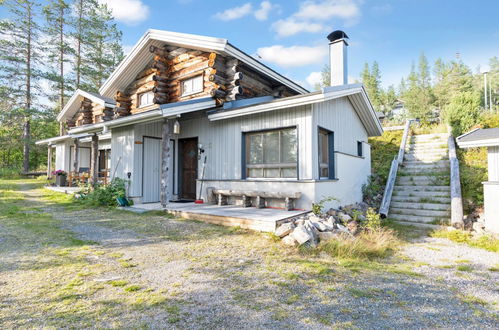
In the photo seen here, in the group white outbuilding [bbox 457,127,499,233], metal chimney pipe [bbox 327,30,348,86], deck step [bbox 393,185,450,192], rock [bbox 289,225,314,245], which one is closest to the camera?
rock [bbox 289,225,314,245]

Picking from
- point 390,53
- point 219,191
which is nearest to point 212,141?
point 219,191

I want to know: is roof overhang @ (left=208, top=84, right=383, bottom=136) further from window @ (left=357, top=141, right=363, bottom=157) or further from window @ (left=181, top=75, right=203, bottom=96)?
window @ (left=181, top=75, right=203, bottom=96)

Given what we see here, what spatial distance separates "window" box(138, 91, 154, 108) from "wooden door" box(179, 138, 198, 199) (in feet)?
9.05

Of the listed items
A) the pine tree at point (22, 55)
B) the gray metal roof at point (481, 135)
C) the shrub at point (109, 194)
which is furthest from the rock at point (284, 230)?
the pine tree at point (22, 55)

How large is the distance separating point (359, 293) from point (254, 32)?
1505cm

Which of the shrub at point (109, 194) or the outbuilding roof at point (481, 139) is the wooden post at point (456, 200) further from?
the shrub at point (109, 194)

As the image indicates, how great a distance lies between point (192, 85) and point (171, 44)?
1878 millimetres

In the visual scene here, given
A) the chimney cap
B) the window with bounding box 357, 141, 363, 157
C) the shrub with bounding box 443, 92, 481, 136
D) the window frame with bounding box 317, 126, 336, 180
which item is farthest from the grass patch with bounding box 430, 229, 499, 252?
the shrub with bounding box 443, 92, 481, 136

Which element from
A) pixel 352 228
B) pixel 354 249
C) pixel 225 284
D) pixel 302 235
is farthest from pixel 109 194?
pixel 354 249

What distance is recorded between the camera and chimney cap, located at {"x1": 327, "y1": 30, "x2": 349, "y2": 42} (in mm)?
9422

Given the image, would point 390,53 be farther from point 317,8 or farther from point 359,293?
point 359,293

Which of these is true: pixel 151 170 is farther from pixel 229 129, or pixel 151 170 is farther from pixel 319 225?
pixel 319 225

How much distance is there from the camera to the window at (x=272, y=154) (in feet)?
23.4

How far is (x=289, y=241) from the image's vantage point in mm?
4609
